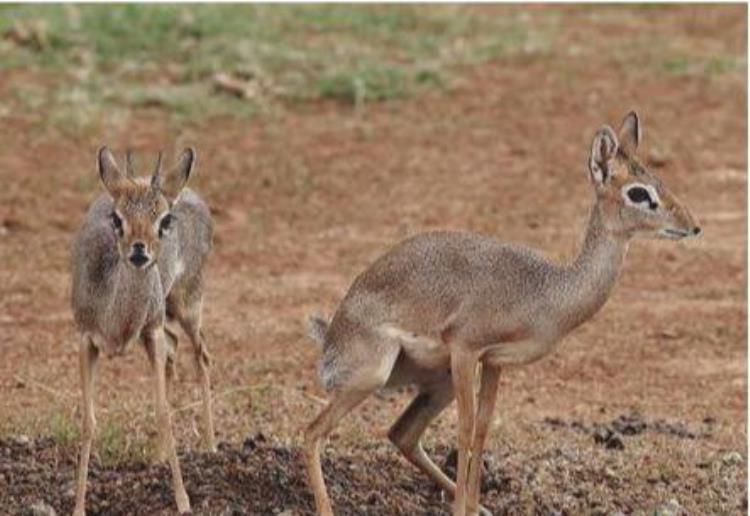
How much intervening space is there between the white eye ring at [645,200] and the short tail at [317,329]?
127cm

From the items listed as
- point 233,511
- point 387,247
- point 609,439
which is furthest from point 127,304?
point 387,247

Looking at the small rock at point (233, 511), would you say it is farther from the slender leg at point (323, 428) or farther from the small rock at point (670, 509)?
the small rock at point (670, 509)

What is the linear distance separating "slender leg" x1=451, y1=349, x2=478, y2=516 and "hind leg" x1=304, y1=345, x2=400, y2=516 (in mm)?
255

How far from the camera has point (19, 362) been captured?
11.3m

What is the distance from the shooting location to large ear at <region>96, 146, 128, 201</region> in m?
7.45

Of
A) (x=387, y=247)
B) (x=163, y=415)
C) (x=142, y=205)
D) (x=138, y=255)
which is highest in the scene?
(x=142, y=205)

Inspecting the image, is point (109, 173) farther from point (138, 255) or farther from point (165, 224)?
point (138, 255)

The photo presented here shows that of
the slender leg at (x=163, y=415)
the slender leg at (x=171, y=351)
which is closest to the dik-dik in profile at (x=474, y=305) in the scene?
the slender leg at (x=163, y=415)

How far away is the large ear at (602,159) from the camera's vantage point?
24.9ft

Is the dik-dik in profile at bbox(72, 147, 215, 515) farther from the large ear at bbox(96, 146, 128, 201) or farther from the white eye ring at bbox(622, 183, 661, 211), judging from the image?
the white eye ring at bbox(622, 183, 661, 211)

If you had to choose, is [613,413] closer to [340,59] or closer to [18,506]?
[18,506]

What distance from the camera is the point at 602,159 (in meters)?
7.61

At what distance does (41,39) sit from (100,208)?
11.0 metres

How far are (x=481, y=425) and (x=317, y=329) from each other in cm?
79
